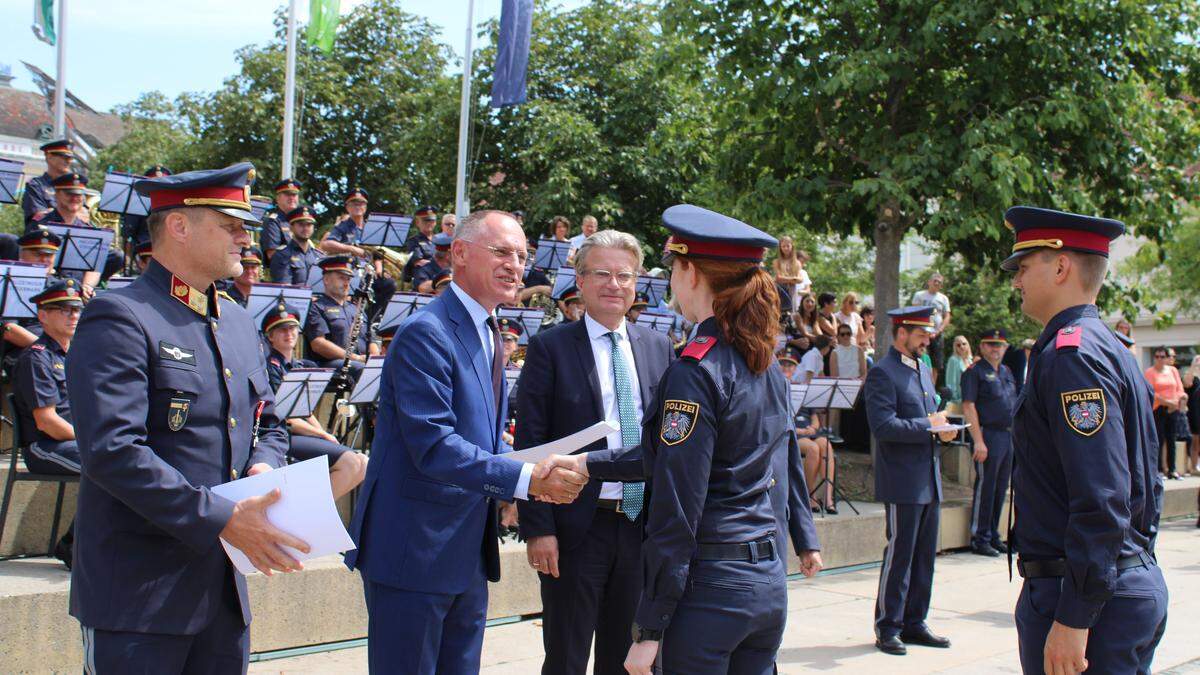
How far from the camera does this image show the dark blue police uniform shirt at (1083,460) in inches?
123

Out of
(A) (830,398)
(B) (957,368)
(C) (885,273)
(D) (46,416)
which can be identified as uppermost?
(C) (885,273)

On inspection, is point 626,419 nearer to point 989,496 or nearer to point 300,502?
point 300,502

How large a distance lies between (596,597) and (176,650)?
187cm

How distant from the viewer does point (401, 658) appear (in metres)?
3.43

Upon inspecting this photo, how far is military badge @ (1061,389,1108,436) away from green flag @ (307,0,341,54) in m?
20.4

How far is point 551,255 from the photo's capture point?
15188 millimetres

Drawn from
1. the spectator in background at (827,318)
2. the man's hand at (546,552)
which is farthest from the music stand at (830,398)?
the man's hand at (546,552)

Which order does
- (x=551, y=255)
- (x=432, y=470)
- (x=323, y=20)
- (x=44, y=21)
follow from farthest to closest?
(x=323, y=20) < (x=44, y=21) < (x=551, y=255) < (x=432, y=470)

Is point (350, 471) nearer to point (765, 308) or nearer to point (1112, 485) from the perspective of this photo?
point (765, 308)

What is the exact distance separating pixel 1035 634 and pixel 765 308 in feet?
4.42

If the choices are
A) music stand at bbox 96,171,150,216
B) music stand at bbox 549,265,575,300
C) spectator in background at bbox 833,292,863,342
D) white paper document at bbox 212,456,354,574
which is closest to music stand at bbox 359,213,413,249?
music stand at bbox 549,265,575,300

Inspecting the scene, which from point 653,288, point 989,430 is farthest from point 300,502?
point 653,288

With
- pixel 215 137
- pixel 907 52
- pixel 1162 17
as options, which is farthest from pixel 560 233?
pixel 215 137

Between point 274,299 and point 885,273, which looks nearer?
point 274,299
